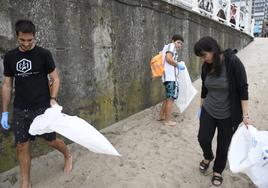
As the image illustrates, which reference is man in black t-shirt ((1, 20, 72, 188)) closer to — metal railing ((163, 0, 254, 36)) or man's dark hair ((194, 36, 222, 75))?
man's dark hair ((194, 36, 222, 75))

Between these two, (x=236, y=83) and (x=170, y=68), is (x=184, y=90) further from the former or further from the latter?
(x=236, y=83)

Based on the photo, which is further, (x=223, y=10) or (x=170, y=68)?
(x=223, y=10)

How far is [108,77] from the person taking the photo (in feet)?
17.3

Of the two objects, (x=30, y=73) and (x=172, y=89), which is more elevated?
(x=30, y=73)

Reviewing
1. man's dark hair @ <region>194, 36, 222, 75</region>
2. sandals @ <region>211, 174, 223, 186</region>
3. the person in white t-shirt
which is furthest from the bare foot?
the person in white t-shirt

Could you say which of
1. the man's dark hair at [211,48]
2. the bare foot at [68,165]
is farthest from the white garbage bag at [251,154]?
the bare foot at [68,165]

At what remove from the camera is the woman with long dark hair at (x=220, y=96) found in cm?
339

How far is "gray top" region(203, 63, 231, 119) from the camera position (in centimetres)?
353

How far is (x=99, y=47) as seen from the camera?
5.01 metres

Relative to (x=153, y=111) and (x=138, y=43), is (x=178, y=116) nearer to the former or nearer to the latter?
(x=153, y=111)

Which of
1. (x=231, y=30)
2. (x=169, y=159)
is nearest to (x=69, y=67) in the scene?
(x=169, y=159)

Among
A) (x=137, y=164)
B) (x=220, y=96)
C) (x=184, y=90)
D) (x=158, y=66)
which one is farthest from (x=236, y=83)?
(x=184, y=90)

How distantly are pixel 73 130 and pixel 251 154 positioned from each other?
1691 mm

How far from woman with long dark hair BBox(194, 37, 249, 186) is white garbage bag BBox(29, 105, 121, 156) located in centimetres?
118
